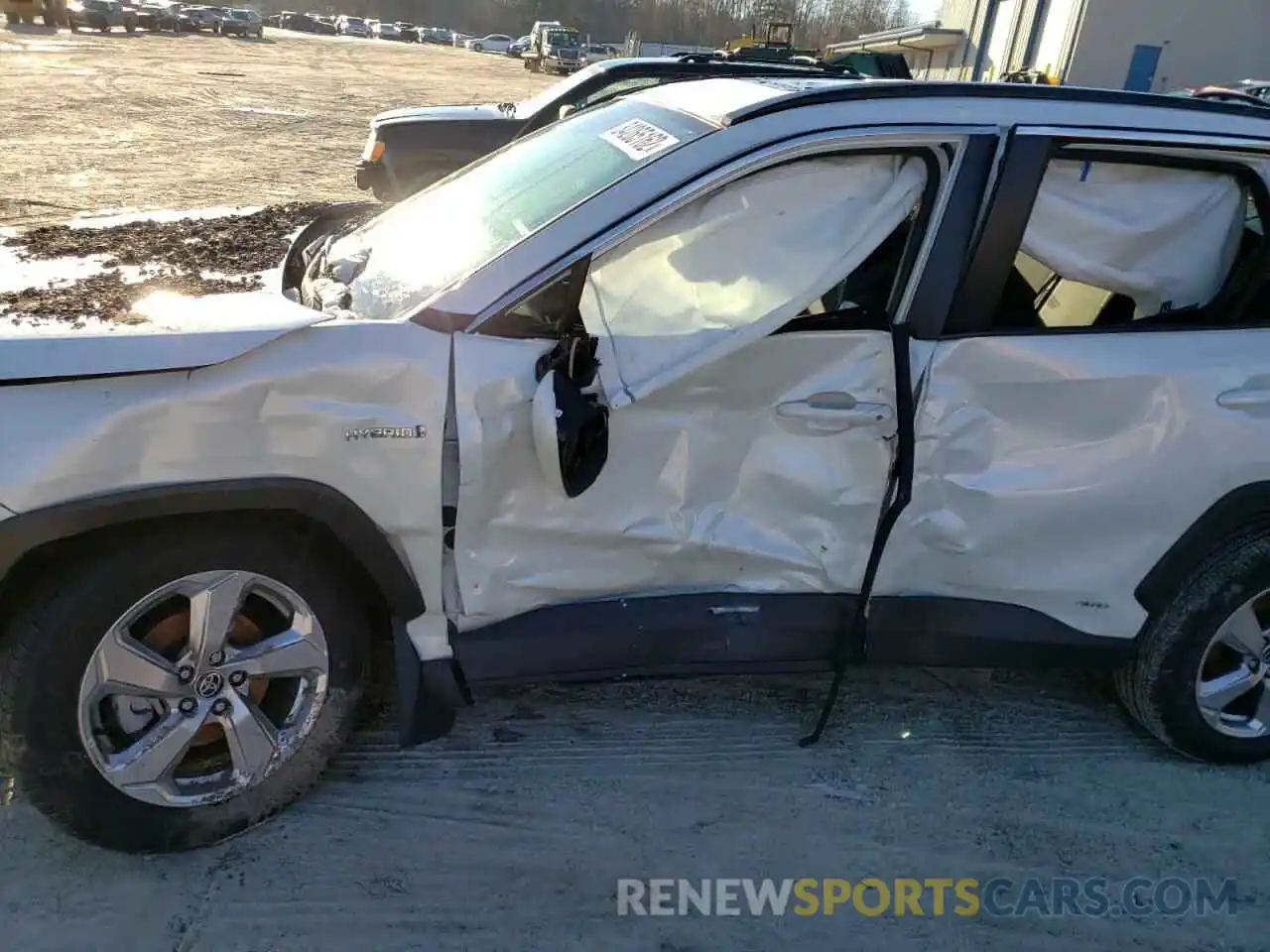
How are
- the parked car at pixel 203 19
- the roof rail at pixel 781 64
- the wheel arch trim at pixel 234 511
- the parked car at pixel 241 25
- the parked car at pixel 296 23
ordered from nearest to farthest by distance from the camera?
1. the wheel arch trim at pixel 234 511
2. the roof rail at pixel 781 64
3. the parked car at pixel 203 19
4. the parked car at pixel 241 25
5. the parked car at pixel 296 23

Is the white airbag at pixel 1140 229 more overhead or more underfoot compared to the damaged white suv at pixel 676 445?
more overhead

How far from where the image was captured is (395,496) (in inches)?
89.0

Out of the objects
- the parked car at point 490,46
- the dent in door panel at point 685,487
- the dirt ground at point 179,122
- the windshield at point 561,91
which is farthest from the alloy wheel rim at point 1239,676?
the parked car at point 490,46

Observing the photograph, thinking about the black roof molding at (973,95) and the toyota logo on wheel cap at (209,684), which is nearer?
the toyota logo on wheel cap at (209,684)

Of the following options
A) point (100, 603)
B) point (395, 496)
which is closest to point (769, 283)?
point (395, 496)

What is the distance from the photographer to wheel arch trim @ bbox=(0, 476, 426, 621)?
1.96 meters

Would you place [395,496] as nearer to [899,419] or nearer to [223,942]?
[223,942]

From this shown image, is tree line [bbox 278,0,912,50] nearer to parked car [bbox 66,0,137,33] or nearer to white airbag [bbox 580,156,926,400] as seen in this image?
parked car [bbox 66,0,137,33]

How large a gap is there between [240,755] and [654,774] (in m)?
1.17

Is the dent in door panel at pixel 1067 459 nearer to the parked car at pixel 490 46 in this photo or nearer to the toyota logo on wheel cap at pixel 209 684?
the toyota logo on wheel cap at pixel 209 684

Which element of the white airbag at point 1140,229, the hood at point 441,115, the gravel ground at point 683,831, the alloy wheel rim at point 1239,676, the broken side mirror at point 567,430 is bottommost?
the gravel ground at point 683,831

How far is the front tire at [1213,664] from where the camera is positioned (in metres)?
2.79

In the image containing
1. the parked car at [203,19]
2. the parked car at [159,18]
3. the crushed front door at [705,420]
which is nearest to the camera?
the crushed front door at [705,420]

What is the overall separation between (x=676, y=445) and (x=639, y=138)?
0.94 m
